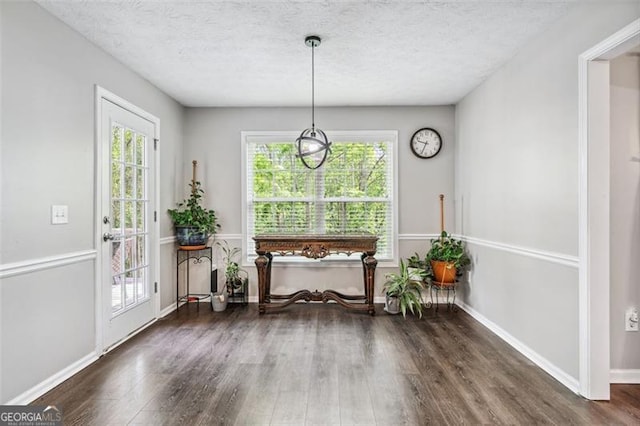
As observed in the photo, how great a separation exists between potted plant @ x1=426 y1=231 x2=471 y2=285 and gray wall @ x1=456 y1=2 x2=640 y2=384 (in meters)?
0.17

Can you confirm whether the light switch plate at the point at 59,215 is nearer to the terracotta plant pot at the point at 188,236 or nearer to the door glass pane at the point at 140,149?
the door glass pane at the point at 140,149

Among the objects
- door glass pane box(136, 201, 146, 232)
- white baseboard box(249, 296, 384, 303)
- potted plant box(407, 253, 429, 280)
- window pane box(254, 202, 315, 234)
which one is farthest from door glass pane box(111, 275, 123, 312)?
potted plant box(407, 253, 429, 280)

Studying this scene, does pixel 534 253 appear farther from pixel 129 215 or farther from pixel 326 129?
pixel 129 215

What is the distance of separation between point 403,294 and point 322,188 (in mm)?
1666

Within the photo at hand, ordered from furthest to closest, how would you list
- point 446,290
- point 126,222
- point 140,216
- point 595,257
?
point 446,290 < point 140,216 < point 126,222 < point 595,257

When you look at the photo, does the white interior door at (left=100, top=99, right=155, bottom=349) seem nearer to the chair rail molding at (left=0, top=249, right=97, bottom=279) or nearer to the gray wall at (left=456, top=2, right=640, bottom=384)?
the chair rail molding at (left=0, top=249, right=97, bottom=279)

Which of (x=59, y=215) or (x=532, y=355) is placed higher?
(x=59, y=215)

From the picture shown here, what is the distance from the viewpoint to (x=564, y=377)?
2.50 meters

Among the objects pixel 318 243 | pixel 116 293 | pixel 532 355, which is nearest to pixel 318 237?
pixel 318 243

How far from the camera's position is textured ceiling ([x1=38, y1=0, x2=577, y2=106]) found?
2475mm

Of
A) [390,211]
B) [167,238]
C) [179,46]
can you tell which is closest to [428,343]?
[390,211]

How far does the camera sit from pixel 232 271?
4570 millimetres

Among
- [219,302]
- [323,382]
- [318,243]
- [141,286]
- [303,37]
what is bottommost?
[323,382]

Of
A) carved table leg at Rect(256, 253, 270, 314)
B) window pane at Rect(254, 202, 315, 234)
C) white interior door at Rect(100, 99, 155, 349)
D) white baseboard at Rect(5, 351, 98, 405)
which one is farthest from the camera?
window pane at Rect(254, 202, 315, 234)
